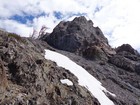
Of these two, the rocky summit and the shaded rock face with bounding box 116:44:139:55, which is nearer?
the rocky summit

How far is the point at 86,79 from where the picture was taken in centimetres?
4150

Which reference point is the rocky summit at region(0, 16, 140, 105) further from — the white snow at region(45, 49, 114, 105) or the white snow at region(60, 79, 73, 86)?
the white snow at region(45, 49, 114, 105)

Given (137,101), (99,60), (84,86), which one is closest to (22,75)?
(84,86)

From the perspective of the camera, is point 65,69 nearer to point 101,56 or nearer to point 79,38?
point 101,56

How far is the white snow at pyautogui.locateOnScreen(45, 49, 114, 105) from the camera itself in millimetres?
37966

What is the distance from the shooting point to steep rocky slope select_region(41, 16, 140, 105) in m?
45.4

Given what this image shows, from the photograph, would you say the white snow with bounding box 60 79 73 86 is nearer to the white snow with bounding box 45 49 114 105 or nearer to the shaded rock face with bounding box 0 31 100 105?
the shaded rock face with bounding box 0 31 100 105

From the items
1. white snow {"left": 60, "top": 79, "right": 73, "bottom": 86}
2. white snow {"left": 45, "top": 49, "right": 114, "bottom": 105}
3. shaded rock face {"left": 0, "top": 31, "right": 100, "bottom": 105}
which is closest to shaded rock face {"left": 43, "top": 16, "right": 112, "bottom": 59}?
white snow {"left": 45, "top": 49, "right": 114, "bottom": 105}

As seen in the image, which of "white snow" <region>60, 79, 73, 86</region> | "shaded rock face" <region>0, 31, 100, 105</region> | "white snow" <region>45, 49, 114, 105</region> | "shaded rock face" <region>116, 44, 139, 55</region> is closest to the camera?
"shaded rock face" <region>0, 31, 100, 105</region>

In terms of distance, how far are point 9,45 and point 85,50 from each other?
27.9 meters

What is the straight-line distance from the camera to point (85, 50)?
2245 inches

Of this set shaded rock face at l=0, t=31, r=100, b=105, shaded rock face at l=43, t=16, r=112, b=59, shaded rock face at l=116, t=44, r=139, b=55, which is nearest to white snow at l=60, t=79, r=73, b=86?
shaded rock face at l=0, t=31, r=100, b=105

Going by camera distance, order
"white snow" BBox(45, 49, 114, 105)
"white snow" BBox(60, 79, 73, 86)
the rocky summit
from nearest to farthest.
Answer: the rocky summit → "white snow" BBox(60, 79, 73, 86) → "white snow" BBox(45, 49, 114, 105)

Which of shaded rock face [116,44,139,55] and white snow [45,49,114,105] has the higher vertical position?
shaded rock face [116,44,139,55]
